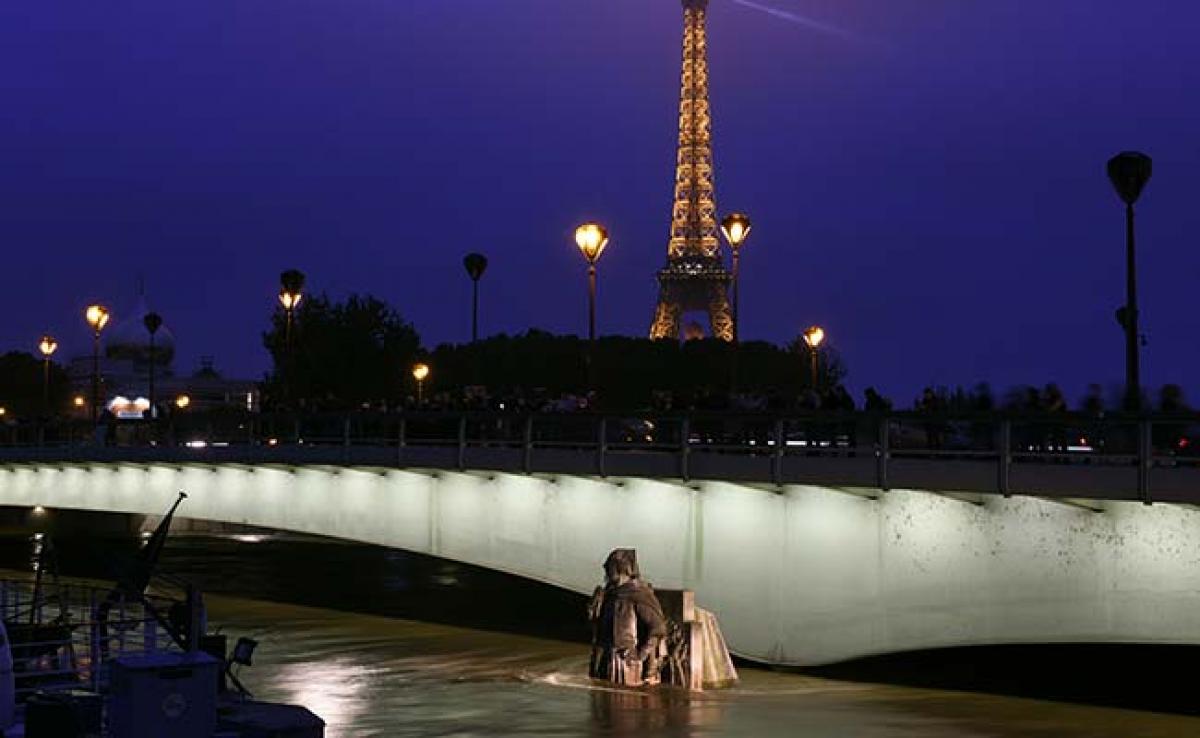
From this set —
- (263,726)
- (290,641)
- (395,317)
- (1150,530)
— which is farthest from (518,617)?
(395,317)

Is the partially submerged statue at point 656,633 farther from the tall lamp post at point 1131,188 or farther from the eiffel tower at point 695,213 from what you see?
the eiffel tower at point 695,213

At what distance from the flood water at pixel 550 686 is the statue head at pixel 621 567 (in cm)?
206

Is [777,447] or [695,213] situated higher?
[695,213]

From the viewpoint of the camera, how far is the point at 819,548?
32344 millimetres

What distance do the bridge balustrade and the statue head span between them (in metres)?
1.95

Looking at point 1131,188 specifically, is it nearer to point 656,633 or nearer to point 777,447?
point 777,447

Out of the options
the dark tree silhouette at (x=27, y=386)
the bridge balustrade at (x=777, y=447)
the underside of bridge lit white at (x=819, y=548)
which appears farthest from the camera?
the dark tree silhouette at (x=27, y=386)

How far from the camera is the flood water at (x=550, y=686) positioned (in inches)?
1154

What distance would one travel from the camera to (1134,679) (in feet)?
120

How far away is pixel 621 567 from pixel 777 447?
3.73 meters

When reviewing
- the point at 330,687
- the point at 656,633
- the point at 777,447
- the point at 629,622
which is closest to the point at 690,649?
the point at 656,633

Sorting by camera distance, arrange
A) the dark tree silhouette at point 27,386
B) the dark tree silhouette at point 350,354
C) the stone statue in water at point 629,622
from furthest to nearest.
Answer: the dark tree silhouette at point 27,386, the dark tree silhouette at point 350,354, the stone statue in water at point 629,622

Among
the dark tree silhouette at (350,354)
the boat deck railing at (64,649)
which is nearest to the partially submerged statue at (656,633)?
the boat deck railing at (64,649)

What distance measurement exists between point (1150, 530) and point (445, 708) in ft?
42.4
